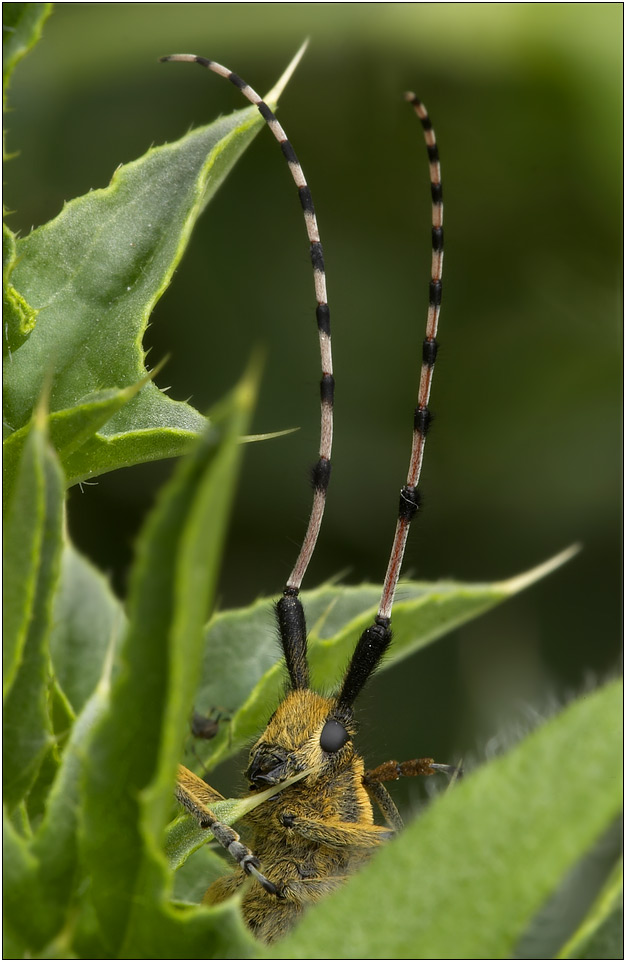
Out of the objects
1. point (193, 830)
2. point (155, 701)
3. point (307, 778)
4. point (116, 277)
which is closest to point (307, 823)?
point (307, 778)

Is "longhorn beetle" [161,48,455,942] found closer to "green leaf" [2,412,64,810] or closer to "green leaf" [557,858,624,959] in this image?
"green leaf" [2,412,64,810]

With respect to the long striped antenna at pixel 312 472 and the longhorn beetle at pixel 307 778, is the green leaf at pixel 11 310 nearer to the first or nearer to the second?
the longhorn beetle at pixel 307 778

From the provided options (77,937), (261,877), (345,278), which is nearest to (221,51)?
(345,278)

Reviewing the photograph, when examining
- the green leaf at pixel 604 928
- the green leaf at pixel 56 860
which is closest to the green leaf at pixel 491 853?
the green leaf at pixel 604 928

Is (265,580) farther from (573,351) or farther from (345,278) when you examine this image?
(573,351)

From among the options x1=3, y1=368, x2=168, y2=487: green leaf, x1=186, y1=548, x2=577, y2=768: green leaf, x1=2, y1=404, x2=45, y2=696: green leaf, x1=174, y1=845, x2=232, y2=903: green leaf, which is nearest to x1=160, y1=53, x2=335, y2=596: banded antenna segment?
x1=186, y1=548, x2=577, y2=768: green leaf

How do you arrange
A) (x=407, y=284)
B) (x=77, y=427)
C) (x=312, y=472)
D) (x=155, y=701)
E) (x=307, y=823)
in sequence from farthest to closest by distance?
(x=407, y=284)
(x=312, y=472)
(x=307, y=823)
(x=77, y=427)
(x=155, y=701)

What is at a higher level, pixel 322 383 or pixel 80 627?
pixel 322 383

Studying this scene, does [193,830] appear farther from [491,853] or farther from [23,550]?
[491,853]
